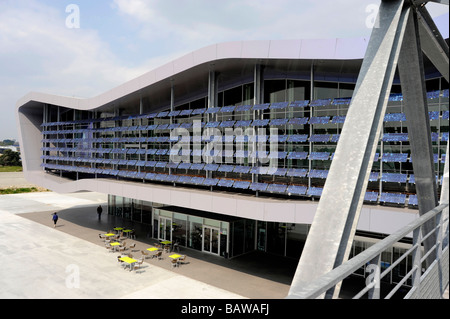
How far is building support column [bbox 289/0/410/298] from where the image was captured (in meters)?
2.41

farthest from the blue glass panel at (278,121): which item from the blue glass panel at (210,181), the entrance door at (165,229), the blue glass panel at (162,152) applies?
the entrance door at (165,229)

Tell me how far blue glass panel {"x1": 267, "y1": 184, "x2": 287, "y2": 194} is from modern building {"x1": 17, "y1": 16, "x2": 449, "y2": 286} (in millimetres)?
44

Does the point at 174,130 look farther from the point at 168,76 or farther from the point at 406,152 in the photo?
the point at 406,152

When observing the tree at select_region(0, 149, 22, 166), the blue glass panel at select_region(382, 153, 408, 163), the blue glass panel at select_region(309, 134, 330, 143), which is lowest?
the tree at select_region(0, 149, 22, 166)

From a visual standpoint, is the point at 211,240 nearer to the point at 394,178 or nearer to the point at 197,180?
the point at 197,180

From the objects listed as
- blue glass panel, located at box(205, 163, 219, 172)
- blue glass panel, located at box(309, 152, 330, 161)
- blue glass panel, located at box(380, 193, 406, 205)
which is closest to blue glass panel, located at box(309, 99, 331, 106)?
blue glass panel, located at box(309, 152, 330, 161)

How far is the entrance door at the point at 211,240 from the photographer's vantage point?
18688 millimetres

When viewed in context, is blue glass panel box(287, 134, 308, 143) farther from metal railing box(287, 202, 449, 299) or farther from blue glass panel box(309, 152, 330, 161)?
metal railing box(287, 202, 449, 299)

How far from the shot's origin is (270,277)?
50.4 feet

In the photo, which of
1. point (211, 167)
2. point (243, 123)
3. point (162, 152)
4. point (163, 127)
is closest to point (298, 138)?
point (243, 123)

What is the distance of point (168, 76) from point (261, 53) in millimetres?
5508

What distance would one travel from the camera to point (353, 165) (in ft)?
8.78

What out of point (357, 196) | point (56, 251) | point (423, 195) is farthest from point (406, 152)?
point (56, 251)
